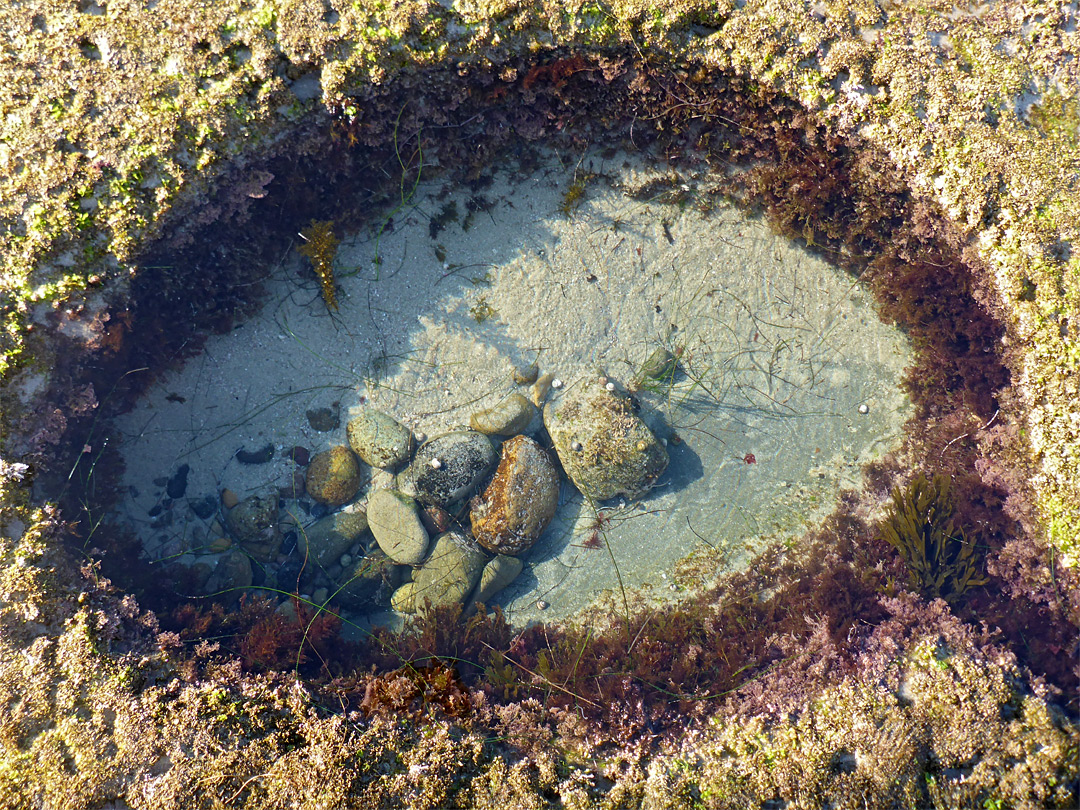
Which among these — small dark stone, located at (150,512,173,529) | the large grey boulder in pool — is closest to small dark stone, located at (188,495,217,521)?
small dark stone, located at (150,512,173,529)

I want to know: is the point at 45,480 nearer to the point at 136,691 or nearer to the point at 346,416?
the point at 136,691

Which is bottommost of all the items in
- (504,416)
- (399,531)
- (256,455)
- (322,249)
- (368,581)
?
(368,581)

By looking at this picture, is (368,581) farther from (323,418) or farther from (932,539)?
(932,539)

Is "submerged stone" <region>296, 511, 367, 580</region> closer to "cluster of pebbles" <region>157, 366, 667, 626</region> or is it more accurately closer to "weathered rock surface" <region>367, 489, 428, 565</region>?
"cluster of pebbles" <region>157, 366, 667, 626</region>

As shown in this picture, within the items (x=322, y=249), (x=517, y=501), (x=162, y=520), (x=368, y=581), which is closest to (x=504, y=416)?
(x=517, y=501)

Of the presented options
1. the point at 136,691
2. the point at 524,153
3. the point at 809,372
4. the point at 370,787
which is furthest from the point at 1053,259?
the point at 136,691

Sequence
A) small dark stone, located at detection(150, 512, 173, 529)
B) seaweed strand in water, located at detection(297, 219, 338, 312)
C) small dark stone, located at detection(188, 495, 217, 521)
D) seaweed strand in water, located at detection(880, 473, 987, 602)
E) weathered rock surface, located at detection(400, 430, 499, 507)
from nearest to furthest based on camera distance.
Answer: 1. seaweed strand in water, located at detection(880, 473, 987, 602)
2. seaweed strand in water, located at detection(297, 219, 338, 312)
3. small dark stone, located at detection(150, 512, 173, 529)
4. small dark stone, located at detection(188, 495, 217, 521)
5. weathered rock surface, located at detection(400, 430, 499, 507)
